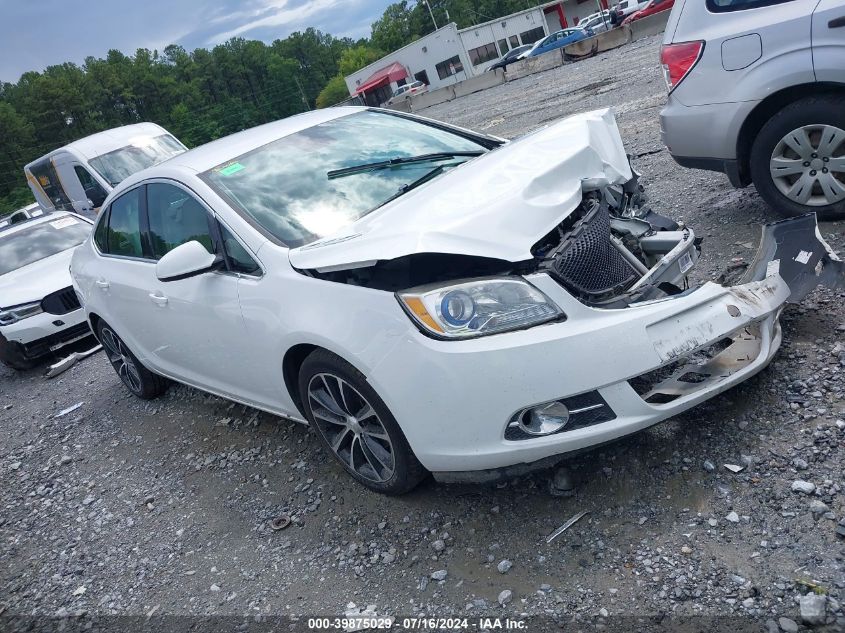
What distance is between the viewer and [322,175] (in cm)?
381

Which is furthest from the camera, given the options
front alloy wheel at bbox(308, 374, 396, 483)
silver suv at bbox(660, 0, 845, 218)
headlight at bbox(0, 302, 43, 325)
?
headlight at bbox(0, 302, 43, 325)

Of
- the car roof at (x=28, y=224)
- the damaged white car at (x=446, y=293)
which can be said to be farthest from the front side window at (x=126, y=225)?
the car roof at (x=28, y=224)

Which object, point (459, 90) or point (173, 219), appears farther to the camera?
point (459, 90)

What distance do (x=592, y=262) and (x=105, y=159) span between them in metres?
14.9

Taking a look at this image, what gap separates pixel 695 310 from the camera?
2.76m

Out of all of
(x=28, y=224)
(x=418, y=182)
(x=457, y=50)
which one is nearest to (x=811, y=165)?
(x=418, y=182)

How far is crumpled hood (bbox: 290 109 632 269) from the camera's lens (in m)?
2.77

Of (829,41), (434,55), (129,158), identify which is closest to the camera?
(829,41)

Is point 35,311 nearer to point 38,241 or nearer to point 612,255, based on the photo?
point 38,241

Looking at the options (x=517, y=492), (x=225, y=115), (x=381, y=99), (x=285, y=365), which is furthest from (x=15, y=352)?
(x=225, y=115)

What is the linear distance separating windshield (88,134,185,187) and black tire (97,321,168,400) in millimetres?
10222

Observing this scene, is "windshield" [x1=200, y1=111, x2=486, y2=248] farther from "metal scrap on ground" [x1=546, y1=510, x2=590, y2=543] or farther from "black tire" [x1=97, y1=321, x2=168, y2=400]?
"black tire" [x1=97, y1=321, x2=168, y2=400]

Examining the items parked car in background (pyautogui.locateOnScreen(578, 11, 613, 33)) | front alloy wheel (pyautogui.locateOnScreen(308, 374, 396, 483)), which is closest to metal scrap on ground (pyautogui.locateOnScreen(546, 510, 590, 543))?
front alloy wheel (pyautogui.locateOnScreen(308, 374, 396, 483))

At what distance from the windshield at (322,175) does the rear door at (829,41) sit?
2.02 m
